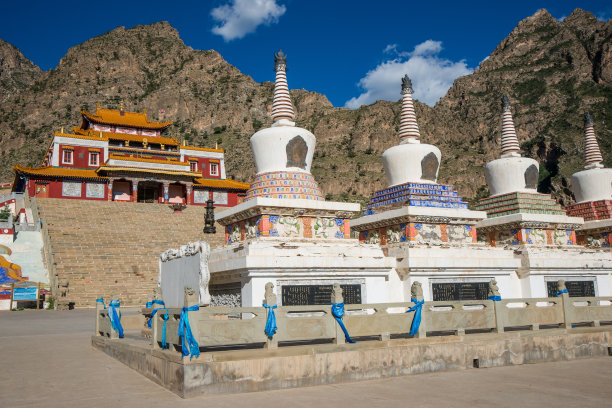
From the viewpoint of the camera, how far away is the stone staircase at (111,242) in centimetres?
2677

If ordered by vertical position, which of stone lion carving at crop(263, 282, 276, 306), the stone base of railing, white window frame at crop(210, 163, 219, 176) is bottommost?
the stone base of railing

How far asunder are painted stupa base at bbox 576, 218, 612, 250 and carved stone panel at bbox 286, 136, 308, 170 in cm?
1217

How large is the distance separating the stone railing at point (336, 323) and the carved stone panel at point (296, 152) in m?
4.74

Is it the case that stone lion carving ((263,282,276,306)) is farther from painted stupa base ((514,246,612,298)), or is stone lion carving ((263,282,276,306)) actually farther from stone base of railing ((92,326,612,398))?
painted stupa base ((514,246,612,298))

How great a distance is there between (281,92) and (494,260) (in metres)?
7.81

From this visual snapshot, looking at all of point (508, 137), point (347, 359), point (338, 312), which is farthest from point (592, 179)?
point (347, 359)

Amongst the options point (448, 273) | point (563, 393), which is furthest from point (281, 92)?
point (563, 393)

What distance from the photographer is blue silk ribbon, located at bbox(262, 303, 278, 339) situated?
9.07 metres

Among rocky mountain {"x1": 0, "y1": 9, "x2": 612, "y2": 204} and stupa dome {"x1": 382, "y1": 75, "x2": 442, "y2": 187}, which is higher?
rocky mountain {"x1": 0, "y1": 9, "x2": 612, "y2": 204}

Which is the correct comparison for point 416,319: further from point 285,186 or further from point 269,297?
point 285,186

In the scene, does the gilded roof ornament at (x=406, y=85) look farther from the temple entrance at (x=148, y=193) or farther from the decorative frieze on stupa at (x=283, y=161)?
the temple entrance at (x=148, y=193)

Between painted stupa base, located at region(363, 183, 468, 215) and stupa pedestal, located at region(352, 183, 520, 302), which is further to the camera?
painted stupa base, located at region(363, 183, 468, 215)

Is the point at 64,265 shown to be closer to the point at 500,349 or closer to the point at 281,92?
the point at 281,92

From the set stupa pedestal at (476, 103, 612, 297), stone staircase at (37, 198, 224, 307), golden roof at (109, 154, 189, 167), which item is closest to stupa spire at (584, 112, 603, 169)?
stupa pedestal at (476, 103, 612, 297)
